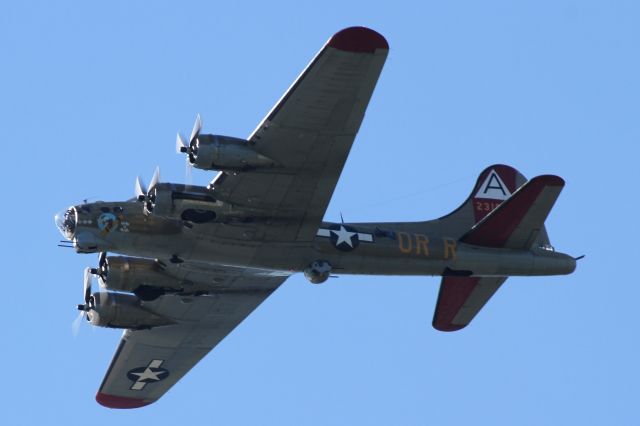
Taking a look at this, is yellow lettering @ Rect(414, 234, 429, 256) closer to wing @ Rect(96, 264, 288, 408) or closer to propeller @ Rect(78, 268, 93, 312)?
wing @ Rect(96, 264, 288, 408)

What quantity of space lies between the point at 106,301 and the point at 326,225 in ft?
26.3

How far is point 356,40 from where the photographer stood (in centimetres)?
3212

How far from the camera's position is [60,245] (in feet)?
119

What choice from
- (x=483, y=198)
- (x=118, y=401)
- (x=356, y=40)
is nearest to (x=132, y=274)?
(x=118, y=401)

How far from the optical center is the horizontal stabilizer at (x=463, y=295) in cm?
4147

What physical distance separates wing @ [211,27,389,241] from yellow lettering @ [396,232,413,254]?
10.4 feet

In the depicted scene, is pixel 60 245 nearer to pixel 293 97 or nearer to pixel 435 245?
pixel 293 97

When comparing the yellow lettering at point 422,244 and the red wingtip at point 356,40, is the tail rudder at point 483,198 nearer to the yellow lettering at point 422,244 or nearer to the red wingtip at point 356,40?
the yellow lettering at point 422,244

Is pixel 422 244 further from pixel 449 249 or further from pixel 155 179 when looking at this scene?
pixel 155 179

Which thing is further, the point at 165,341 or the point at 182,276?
the point at 165,341

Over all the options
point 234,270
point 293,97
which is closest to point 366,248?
point 234,270

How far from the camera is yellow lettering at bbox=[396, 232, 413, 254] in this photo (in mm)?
38562

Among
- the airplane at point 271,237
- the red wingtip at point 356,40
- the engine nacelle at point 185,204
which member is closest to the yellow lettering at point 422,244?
the airplane at point 271,237

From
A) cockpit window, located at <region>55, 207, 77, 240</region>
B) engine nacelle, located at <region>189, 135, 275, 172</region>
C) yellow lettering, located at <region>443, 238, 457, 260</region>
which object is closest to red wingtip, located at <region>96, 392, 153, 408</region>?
cockpit window, located at <region>55, 207, 77, 240</region>
